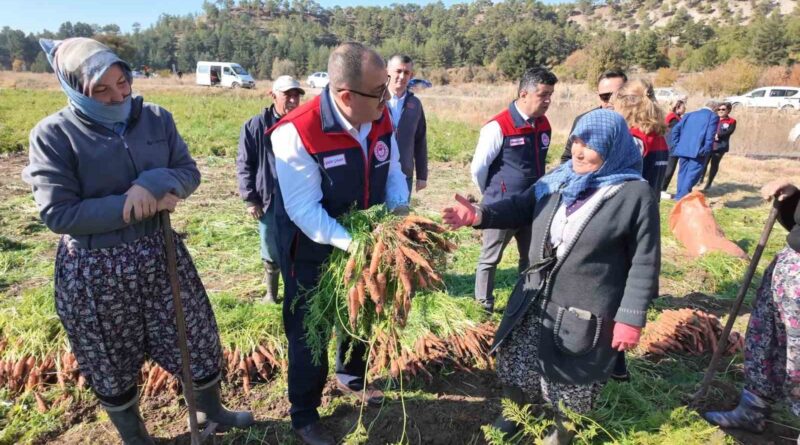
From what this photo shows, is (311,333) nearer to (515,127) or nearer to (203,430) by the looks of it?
(203,430)

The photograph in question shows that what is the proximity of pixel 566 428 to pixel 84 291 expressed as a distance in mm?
2433

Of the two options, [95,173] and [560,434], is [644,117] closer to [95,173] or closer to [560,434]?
[560,434]

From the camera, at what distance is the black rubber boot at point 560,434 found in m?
2.41

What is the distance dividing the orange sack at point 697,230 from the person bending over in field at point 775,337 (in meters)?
3.37

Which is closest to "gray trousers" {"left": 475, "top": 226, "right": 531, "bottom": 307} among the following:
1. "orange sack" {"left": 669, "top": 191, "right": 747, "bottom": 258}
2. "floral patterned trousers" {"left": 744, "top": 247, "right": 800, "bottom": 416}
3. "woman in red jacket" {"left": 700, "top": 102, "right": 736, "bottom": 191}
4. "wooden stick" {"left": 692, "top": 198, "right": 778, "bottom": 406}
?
"wooden stick" {"left": 692, "top": 198, "right": 778, "bottom": 406}

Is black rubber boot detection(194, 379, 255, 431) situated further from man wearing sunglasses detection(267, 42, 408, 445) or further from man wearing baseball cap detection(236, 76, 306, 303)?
man wearing baseball cap detection(236, 76, 306, 303)

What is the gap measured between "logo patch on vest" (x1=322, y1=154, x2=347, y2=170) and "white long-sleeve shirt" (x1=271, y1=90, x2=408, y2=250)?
4 centimetres

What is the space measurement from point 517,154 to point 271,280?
238 cm

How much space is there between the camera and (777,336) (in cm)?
261

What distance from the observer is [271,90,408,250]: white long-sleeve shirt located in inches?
81.3

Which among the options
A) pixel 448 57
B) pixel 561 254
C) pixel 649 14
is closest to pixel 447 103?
pixel 561 254

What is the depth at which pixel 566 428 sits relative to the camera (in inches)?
94.0

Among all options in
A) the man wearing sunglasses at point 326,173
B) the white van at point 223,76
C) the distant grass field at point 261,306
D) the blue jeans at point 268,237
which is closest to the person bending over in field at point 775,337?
the distant grass field at point 261,306

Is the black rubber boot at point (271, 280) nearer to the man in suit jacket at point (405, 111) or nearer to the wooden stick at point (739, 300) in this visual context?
the man in suit jacket at point (405, 111)
